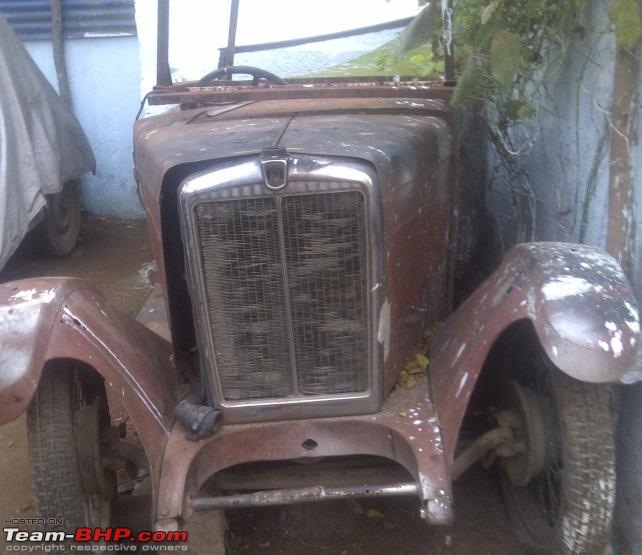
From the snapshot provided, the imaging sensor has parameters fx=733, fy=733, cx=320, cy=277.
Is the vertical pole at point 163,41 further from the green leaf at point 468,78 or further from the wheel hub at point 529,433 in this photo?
the wheel hub at point 529,433

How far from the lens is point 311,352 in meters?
2.36

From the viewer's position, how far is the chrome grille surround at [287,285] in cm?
216

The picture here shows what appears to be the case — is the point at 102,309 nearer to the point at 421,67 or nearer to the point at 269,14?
the point at 421,67

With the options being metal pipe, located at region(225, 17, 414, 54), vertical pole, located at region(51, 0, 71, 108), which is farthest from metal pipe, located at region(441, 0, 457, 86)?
vertical pole, located at region(51, 0, 71, 108)

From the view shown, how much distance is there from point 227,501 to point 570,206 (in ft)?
5.69

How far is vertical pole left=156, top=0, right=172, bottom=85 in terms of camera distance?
308 cm

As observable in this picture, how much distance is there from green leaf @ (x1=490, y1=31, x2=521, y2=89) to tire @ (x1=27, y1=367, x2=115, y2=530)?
1712 millimetres

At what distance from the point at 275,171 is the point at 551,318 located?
2.91 feet

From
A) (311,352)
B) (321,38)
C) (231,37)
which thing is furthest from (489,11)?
(321,38)

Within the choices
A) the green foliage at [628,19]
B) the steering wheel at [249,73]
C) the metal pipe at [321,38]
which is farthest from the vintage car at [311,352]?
the metal pipe at [321,38]

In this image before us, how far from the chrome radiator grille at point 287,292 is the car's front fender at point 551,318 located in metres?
0.31

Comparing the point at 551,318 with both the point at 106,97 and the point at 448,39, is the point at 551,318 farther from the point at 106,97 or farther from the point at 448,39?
the point at 106,97

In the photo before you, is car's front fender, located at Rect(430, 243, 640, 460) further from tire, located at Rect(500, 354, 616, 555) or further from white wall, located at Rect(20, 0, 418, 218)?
white wall, located at Rect(20, 0, 418, 218)

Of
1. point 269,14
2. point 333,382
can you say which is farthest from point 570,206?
point 269,14
